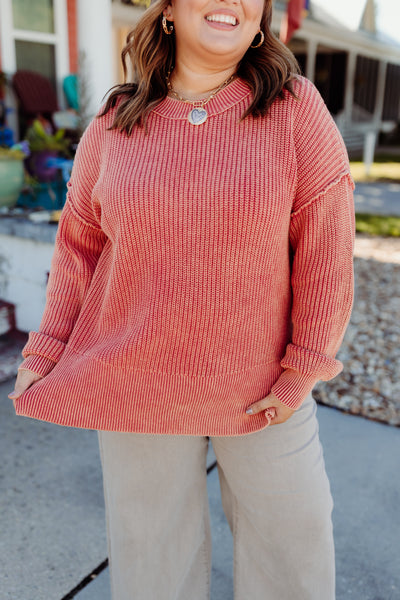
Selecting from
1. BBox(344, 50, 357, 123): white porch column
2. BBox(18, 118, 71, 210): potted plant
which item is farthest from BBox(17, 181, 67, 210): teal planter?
BBox(344, 50, 357, 123): white porch column

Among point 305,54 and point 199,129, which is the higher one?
point 199,129

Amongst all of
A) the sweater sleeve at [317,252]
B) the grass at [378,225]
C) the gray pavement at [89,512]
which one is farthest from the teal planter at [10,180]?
the grass at [378,225]

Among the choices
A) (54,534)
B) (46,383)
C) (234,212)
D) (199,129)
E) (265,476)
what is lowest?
(54,534)

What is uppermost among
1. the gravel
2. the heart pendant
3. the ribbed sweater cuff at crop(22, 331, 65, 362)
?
the heart pendant

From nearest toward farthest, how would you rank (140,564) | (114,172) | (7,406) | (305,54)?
(114,172) < (140,564) < (7,406) < (305,54)

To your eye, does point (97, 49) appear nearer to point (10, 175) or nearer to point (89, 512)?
point (10, 175)

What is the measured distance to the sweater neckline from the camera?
1.34 m

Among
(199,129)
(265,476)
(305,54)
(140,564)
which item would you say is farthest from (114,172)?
(305,54)

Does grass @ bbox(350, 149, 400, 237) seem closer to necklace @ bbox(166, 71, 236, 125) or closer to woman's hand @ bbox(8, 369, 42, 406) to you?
necklace @ bbox(166, 71, 236, 125)

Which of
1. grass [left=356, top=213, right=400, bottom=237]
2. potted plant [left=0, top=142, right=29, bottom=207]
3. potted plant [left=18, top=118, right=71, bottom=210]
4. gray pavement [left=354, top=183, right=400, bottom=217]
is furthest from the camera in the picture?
gray pavement [left=354, top=183, right=400, bottom=217]

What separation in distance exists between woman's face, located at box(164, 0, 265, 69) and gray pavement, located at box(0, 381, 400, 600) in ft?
5.42

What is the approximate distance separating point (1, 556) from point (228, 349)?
4.26 ft

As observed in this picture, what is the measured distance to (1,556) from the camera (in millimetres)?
2035

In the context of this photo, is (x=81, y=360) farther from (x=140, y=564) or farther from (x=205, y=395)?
(x=140, y=564)
